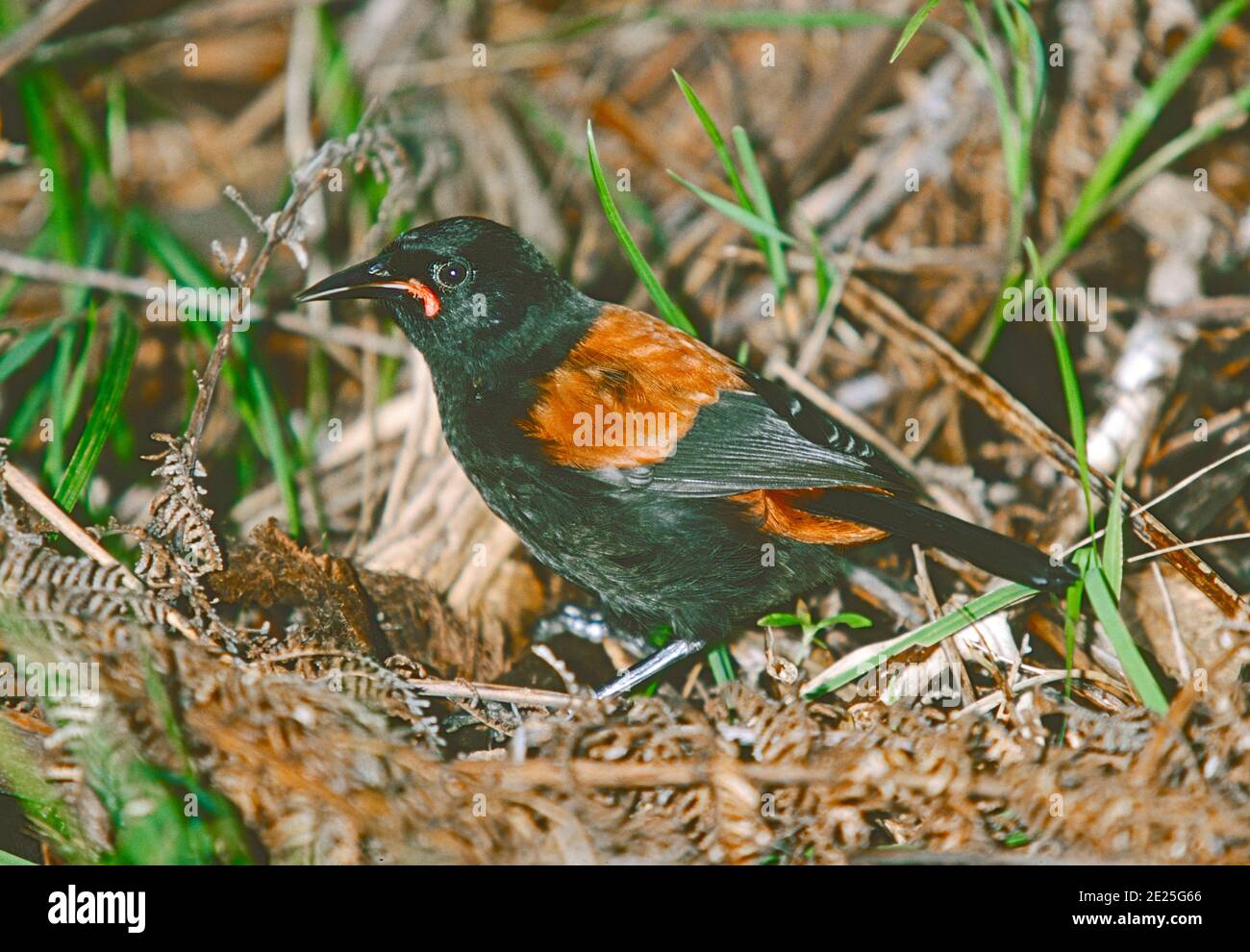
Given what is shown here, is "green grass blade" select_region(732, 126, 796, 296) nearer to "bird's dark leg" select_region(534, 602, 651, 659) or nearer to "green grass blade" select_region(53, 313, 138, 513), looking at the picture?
"bird's dark leg" select_region(534, 602, 651, 659)

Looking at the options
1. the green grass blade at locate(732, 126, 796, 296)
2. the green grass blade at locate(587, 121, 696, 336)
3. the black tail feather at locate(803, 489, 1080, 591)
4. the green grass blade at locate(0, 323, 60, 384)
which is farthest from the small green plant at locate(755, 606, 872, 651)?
the green grass blade at locate(0, 323, 60, 384)

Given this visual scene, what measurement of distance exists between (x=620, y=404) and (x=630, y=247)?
0.57m

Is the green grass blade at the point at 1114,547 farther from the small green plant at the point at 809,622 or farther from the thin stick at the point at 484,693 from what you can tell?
the thin stick at the point at 484,693

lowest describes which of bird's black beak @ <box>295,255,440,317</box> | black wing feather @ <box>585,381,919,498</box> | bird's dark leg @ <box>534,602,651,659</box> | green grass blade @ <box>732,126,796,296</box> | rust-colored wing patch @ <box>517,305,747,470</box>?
bird's dark leg @ <box>534,602,651,659</box>

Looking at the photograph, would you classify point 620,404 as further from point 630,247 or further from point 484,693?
point 484,693

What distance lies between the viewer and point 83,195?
14.3ft

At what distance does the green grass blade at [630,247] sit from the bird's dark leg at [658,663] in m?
1.03

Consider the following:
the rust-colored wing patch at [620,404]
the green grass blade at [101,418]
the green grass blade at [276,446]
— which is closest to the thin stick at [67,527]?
A: the green grass blade at [101,418]

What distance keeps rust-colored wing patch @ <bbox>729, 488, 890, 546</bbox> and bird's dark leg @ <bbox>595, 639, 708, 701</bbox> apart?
1.46 ft

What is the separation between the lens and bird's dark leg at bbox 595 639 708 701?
127 inches

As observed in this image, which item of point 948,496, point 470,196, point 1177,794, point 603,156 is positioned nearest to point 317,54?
point 470,196

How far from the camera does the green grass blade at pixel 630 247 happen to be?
10.3 feet
